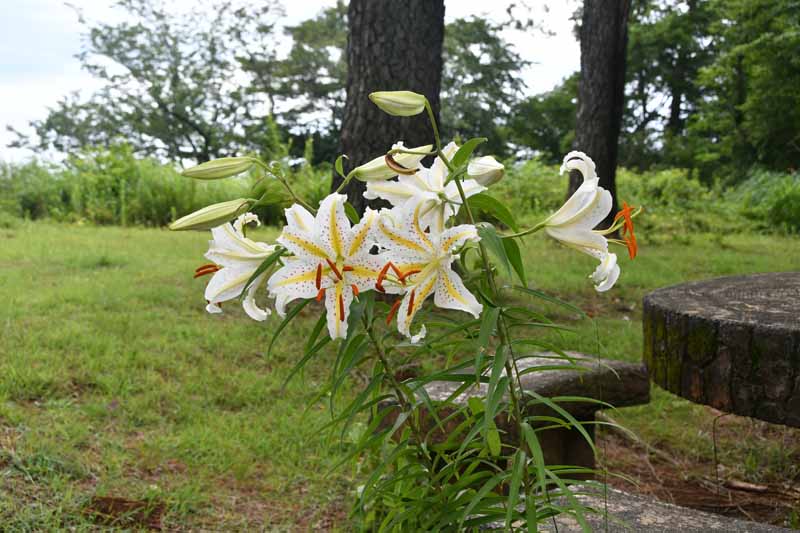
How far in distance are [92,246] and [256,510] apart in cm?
493

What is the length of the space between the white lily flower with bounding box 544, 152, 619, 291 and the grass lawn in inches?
11.9

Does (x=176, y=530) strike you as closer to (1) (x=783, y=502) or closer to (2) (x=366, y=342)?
(2) (x=366, y=342)

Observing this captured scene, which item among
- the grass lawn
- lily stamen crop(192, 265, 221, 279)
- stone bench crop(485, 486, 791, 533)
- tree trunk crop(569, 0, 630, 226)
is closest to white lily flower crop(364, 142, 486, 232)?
lily stamen crop(192, 265, 221, 279)

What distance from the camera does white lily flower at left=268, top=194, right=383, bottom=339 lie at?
3.24 feet

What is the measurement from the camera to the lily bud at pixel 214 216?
1033 mm

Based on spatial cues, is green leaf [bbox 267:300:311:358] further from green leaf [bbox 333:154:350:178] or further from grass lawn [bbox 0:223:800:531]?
grass lawn [bbox 0:223:800:531]

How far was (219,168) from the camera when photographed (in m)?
1.07

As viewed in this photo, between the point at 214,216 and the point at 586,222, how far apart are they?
49cm

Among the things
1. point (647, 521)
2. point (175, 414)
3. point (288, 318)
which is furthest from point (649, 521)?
point (175, 414)

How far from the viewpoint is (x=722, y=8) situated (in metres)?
16.5

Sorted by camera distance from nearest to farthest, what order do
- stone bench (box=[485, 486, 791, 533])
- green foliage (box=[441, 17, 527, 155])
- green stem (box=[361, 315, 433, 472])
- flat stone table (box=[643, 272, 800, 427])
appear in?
green stem (box=[361, 315, 433, 472]), stone bench (box=[485, 486, 791, 533]), flat stone table (box=[643, 272, 800, 427]), green foliage (box=[441, 17, 527, 155])

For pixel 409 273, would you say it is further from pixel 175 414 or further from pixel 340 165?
pixel 175 414

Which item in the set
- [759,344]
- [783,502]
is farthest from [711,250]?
[759,344]

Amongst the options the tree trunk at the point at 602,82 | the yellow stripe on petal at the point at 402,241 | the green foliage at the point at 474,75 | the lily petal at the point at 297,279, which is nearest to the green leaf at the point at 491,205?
the yellow stripe on petal at the point at 402,241
